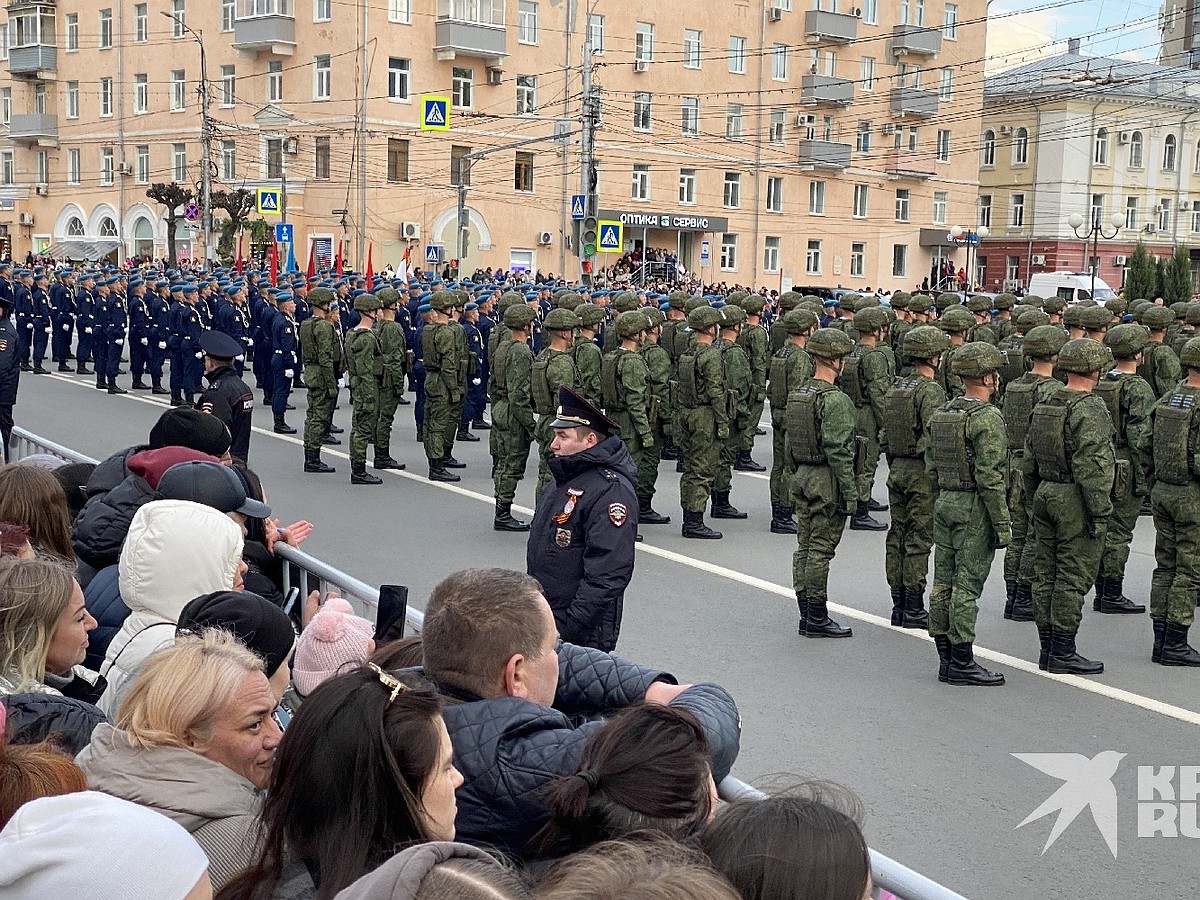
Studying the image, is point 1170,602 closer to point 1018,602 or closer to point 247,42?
point 1018,602

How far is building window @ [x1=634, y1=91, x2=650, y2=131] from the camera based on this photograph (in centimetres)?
5284

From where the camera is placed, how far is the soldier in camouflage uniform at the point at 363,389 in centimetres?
1580

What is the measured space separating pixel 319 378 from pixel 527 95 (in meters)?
35.9

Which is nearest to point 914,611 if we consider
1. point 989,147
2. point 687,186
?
point 687,186

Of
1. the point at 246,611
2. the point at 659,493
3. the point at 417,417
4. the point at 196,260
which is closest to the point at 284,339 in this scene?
the point at 417,417

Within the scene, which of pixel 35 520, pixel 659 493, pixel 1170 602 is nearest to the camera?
pixel 35 520

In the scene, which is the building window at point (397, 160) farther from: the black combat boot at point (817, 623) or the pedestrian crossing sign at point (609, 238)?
the black combat boot at point (817, 623)

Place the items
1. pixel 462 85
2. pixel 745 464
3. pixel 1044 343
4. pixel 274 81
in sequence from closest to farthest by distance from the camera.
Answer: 1. pixel 1044 343
2. pixel 745 464
3. pixel 462 85
4. pixel 274 81

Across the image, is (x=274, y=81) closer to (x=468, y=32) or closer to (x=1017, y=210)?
(x=468, y=32)

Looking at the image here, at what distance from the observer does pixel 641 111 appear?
2088 inches

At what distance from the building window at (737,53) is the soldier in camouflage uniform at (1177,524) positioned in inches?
1882

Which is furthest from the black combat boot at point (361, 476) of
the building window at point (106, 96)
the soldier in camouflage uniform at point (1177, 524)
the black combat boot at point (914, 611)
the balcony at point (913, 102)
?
the balcony at point (913, 102)

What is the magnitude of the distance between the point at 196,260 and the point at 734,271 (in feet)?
67.2

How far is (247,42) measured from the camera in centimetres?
4869
